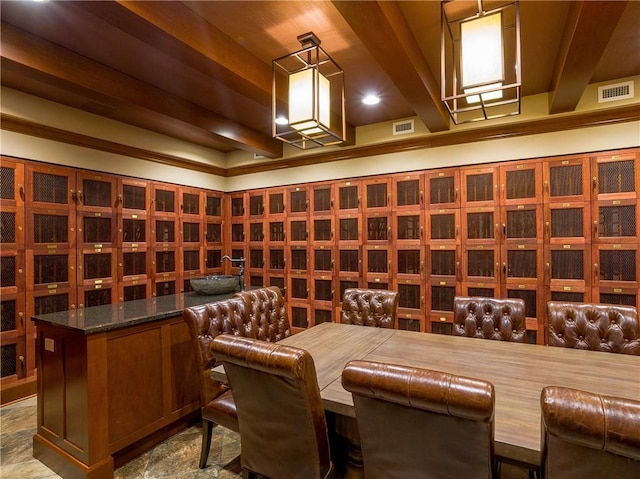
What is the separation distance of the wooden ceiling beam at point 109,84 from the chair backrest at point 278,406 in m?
2.43

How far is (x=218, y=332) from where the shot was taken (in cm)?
214

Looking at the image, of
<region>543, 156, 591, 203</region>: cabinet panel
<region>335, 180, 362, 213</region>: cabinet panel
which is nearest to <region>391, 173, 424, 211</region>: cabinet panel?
<region>335, 180, 362, 213</region>: cabinet panel

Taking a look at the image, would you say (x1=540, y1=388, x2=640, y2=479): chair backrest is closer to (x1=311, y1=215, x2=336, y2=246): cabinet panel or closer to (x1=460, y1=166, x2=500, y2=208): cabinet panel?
(x1=460, y1=166, x2=500, y2=208): cabinet panel

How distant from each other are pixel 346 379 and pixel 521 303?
1832mm

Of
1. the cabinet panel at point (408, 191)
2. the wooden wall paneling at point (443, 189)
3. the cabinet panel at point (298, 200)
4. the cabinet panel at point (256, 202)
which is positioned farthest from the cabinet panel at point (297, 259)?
the wooden wall paneling at point (443, 189)

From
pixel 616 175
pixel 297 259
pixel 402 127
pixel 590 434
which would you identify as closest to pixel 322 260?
pixel 297 259

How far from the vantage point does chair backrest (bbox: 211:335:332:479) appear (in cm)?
118

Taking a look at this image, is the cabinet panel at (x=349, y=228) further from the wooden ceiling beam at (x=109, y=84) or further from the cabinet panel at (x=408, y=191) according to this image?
the wooden ceiling beam at (x=109, y=84)

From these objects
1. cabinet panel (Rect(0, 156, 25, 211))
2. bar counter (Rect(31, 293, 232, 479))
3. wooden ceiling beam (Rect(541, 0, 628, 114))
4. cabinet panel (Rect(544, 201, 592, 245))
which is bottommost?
bar counter (Rect(31, 293, 232, 479))

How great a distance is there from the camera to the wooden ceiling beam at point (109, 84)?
2.25m

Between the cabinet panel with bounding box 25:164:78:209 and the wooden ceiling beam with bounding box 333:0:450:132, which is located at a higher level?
the wooden ceiling beam with bounding box 333:0:450:132

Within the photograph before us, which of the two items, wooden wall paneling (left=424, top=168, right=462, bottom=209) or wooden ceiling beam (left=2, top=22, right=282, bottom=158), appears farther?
wooden wall paneling (left=424, top=168, right=462, bottom=209)

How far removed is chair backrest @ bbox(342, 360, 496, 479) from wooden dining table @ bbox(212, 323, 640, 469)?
218mm

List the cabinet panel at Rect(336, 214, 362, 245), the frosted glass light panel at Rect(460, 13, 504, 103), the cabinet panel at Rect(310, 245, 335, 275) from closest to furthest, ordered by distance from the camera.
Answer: the frosted glass light panel at Rect(460, 13, 504, 103)
the cabinet panel at Rect(336, 214, 362, 245)
the cabinet panel at Rect(310, 245, 335, 275)
